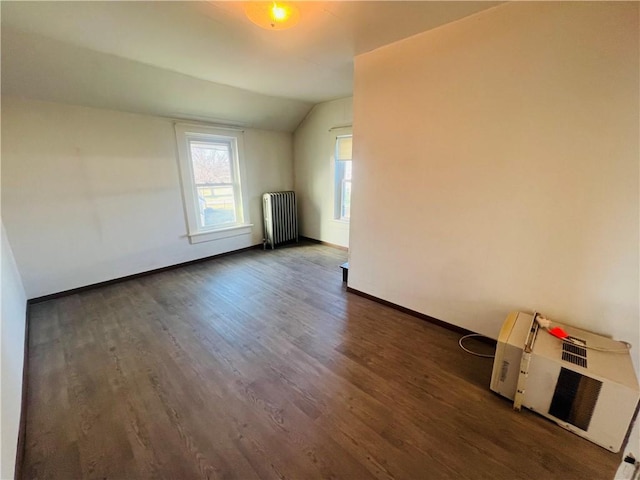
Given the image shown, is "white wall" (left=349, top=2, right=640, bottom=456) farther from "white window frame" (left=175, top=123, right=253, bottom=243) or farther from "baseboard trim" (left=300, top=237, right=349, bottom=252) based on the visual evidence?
"white window frame" (left=175, top=123, right=253, bottom=243)

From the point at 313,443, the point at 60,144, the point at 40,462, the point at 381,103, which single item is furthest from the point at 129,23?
the point at 313,443

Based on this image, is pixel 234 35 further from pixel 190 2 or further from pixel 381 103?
Result: pixel 381 103

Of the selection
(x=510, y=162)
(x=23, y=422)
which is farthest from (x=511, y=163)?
(x=23, y=422)

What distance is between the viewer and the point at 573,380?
132cm

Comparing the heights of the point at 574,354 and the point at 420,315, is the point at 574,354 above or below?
above

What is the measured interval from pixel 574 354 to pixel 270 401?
1727mm

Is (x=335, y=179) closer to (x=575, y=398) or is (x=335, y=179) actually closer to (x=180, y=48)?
(x=180, y=48)

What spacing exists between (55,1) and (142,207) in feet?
6.94

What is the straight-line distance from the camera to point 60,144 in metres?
2.67

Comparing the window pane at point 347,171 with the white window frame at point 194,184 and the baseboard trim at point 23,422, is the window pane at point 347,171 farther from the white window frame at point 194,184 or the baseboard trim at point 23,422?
the baseboard trim at point 23,422

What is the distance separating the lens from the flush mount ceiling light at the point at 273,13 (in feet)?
4.71

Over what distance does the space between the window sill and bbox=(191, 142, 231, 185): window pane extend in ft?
2.48

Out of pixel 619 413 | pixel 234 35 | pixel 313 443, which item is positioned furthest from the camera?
pixel 234 35

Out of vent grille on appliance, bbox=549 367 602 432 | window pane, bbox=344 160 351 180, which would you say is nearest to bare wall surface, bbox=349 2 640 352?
vent grille on appliance, bbox=549 367 602 432
